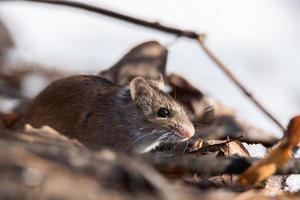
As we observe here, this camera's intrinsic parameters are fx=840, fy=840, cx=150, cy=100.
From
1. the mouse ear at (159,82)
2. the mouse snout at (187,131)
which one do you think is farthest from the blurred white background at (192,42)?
the mouse snout at (187,131)

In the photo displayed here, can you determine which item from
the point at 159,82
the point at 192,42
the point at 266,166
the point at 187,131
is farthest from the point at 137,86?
the point at 192,42

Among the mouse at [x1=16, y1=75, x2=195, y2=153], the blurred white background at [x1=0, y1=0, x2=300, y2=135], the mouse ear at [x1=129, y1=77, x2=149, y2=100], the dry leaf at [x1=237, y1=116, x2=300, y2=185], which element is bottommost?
the blurred white background at [x1=0, y1=0, x2=300, y2=135]

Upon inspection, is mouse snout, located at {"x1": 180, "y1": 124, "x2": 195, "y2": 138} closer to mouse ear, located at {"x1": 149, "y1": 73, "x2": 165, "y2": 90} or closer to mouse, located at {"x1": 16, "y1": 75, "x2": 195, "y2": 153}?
→ mouse, located at {"x1": 16, "y1": 75, "x2": 195, "y2": 153}

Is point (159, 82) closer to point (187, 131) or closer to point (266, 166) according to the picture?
point (187, 131)

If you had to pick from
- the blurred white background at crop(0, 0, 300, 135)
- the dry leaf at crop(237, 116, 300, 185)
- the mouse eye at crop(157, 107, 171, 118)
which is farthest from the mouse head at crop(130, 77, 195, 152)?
the blurred white background at crop(0, 0, 300, 135)

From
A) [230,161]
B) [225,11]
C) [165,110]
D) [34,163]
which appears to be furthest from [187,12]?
[34,163]

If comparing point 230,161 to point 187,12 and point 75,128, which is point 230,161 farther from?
point 187,12
